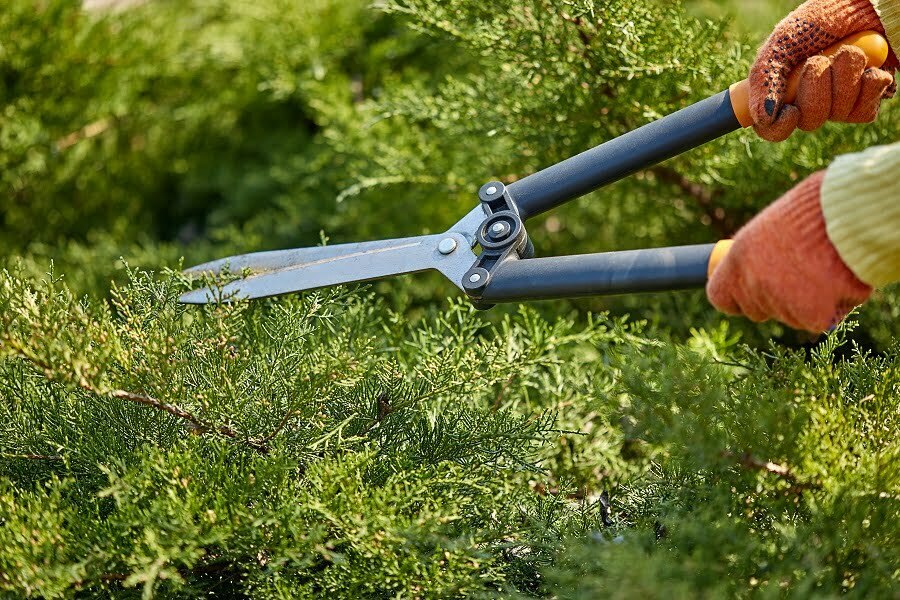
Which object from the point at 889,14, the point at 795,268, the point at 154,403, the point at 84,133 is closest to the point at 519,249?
the point at 795,268

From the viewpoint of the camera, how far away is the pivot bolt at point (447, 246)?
3.75ft

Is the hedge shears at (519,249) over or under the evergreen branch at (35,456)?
over

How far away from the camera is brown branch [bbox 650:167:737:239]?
174cm

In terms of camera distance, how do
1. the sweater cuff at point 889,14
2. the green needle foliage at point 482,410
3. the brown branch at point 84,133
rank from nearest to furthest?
the green needle foliage at point 482,410 → the sweater cuff at point 889,14 → the brown branch at point 84,133

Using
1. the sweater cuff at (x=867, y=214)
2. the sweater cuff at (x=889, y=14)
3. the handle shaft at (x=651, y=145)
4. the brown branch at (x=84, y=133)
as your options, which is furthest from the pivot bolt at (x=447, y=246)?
the brown branch at (x=84, y=133)

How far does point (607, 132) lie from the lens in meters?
1.63

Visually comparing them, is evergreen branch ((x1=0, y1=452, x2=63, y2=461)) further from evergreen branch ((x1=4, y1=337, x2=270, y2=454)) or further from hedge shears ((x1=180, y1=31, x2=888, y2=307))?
hedge shears ((x1=180, y1=31, x2=888, y2=307))

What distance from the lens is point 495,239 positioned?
1.11 m

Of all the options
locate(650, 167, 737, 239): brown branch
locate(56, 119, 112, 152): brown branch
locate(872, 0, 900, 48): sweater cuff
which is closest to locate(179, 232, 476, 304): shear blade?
locate(872, 0, 900, 48): sweater cuff

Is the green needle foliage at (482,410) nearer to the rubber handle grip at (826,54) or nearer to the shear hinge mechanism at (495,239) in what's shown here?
the shear hinge mechanism at (495,239)

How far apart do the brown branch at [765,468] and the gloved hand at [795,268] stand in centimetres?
17

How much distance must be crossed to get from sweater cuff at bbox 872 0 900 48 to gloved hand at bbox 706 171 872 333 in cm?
43

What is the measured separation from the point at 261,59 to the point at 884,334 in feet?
5.36

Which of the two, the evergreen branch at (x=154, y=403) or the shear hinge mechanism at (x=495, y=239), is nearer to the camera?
the evergreen branch at (x=154, y=403)
